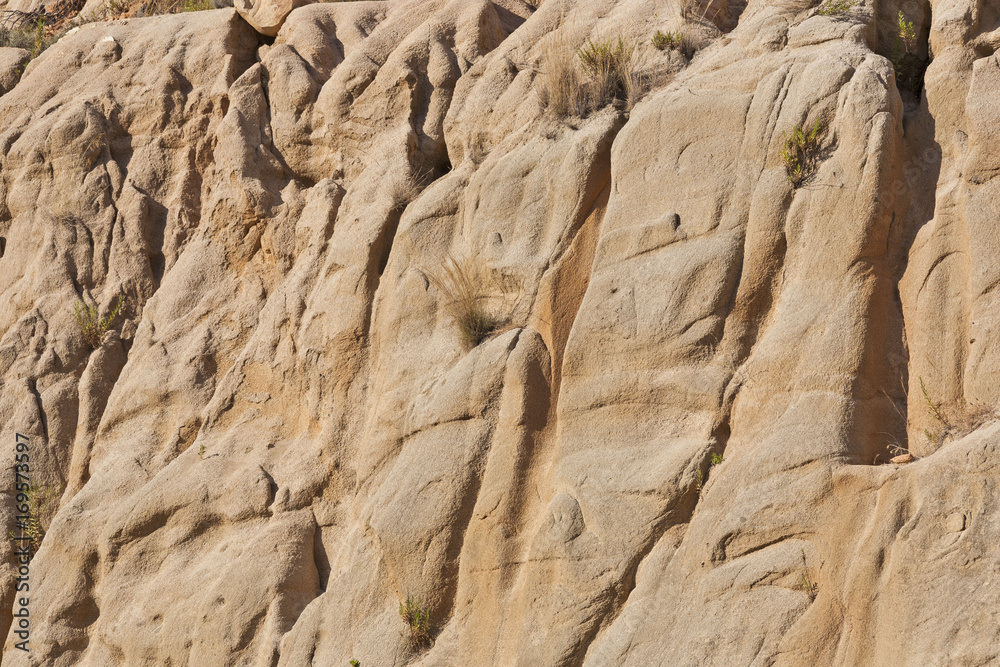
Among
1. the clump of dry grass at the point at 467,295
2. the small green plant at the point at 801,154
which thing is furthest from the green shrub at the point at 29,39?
the small green plant at the point at 801,154

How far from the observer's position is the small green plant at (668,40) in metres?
7.05

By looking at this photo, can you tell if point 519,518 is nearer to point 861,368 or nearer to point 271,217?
point 861,368

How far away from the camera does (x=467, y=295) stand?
670 cm

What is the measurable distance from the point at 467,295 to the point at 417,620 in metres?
2.09

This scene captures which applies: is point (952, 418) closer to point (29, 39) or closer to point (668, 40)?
point (668, 40)

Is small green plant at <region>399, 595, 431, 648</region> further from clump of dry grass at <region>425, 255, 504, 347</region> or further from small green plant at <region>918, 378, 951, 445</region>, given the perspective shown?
small green plant at <region>918, 378, 951, 445</region>

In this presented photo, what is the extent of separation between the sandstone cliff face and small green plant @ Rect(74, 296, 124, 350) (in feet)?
0.33

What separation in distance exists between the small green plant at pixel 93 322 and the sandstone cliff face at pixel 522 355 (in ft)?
0.33

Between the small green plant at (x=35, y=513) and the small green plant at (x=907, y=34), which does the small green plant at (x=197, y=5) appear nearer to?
the small green plant at (x=35, y=513)

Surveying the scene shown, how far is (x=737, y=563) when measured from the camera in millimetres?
5191

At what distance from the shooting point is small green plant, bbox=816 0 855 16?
21.0 ft

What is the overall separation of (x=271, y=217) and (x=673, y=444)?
4.23m

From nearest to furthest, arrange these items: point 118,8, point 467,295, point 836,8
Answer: point 836,8 < point 467,295 < point 118,8

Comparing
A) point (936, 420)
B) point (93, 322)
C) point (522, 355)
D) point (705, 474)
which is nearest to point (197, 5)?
point (93, 322)
